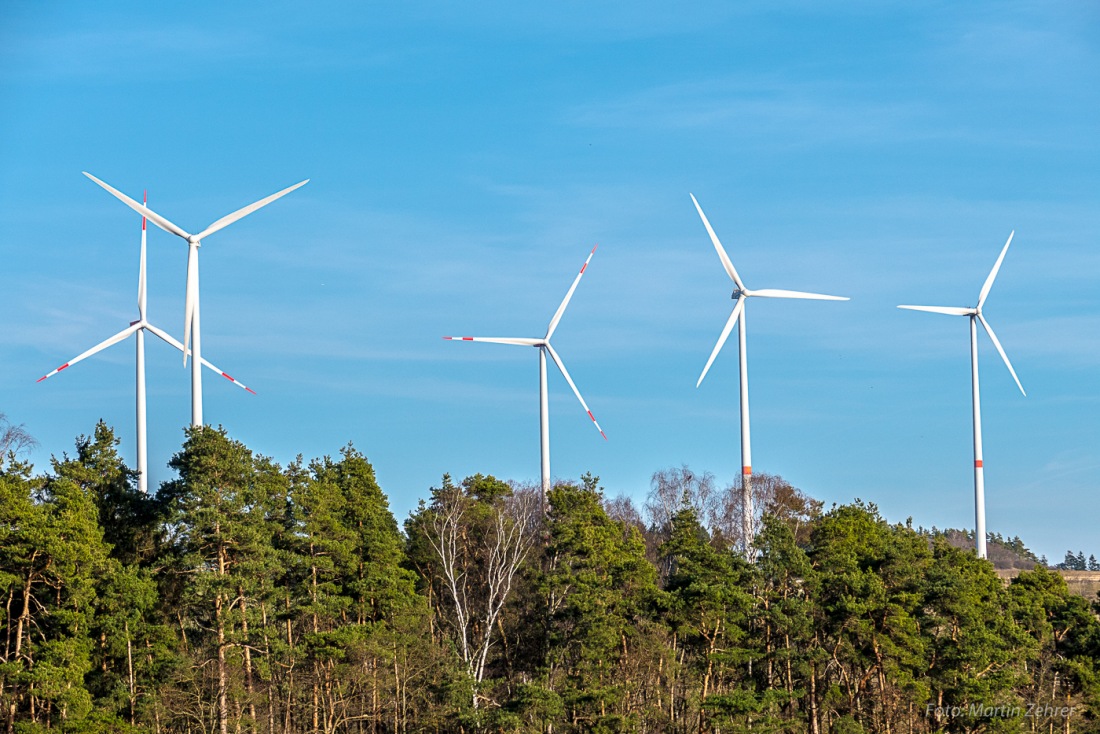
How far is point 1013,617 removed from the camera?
283 feet

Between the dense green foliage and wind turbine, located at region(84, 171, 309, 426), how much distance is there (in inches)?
273

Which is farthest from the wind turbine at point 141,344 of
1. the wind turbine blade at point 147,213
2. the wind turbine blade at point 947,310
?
the wind turbine blade at point 947,310

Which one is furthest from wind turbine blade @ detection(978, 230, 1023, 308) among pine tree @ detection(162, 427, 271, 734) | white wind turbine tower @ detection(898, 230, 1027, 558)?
pine tree @ detection(162, 427, 271, 734)

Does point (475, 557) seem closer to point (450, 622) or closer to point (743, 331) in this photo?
point (450, 622)

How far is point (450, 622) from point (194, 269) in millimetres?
24364

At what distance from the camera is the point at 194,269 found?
83938mm

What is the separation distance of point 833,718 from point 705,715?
26.8 ft

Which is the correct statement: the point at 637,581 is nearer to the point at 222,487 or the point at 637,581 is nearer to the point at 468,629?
the point at 468,629

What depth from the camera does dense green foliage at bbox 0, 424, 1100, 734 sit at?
63281 mm

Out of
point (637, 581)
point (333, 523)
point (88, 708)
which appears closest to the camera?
point (88, 708)

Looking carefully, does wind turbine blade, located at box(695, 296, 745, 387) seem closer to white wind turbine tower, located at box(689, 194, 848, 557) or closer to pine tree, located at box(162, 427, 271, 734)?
white wind turbine tower, located at box(689, 194, 848, 557)

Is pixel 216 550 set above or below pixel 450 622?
above

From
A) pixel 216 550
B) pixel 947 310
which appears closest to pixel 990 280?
pixel 947 310

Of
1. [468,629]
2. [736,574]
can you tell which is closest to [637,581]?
[736,574]
